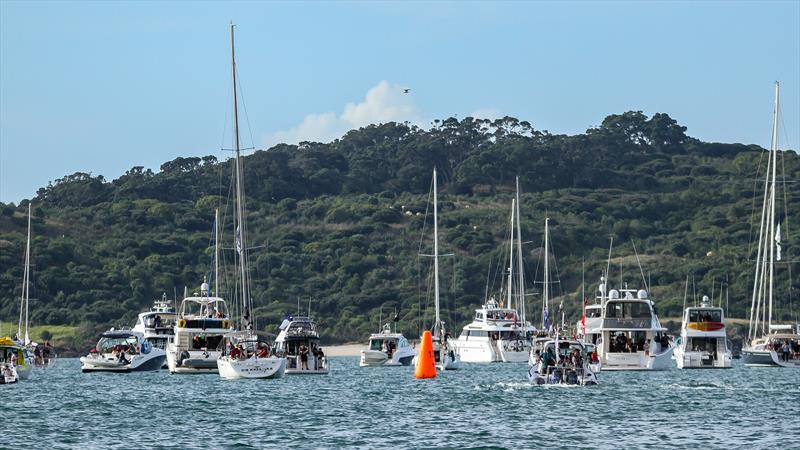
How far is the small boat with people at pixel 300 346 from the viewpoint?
86.8 meters

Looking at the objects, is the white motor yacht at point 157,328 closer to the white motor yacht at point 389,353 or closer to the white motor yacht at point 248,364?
the white motor yacht at point 389,353

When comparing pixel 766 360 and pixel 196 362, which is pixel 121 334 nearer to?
pixel 196 362

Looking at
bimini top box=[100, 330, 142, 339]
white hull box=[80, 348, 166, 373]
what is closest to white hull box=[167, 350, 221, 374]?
white hull box=[80, 348, 166, 373]

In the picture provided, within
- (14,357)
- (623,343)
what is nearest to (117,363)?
(14,357)

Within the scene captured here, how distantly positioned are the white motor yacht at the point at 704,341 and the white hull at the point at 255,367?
27.8 m

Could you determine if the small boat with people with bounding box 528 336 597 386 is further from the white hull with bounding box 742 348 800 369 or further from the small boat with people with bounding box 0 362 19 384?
the white hull with bounding box 742 348 800 369

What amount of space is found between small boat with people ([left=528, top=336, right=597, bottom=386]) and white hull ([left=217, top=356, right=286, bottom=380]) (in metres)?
15.1

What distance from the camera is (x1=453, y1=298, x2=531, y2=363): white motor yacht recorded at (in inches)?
4732

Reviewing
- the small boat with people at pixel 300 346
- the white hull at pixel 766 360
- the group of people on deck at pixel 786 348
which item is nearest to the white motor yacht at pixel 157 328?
the small boat with people at pixel 300 346

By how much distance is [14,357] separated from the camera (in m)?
82.6

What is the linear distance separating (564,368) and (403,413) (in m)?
13.3

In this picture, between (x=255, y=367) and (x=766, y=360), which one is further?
(x=766, y=360)

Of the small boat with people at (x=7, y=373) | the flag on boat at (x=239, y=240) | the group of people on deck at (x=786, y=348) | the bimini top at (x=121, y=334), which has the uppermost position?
the flag on boat at (x=239, y=240)

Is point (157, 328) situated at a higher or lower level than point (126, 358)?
higher
